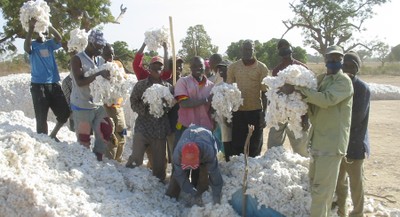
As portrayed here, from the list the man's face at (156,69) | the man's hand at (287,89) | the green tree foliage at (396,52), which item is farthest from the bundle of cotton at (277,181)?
the green tree foliage at (396,52)

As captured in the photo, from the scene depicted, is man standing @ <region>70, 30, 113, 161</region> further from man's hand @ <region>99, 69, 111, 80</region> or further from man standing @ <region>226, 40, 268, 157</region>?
man standing @ <region>226, 40, 268, 157</region>

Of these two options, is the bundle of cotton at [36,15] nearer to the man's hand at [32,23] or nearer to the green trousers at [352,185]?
the man's hand at [32,23]

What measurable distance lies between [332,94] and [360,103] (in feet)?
2.09

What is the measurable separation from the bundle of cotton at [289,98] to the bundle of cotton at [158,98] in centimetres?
122

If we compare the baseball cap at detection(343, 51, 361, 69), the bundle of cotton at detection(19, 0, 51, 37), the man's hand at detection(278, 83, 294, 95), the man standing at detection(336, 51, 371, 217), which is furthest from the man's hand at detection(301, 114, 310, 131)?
the bundle of cotton at detection(19, 0, 51, 37)

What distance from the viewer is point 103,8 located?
60.4ft

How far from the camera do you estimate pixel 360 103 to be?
4.05 m

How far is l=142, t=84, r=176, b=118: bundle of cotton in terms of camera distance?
467 cm

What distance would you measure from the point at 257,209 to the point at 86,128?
6.72 ft

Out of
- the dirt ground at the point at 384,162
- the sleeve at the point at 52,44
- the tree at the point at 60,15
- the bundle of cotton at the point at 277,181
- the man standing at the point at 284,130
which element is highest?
the tree at the point at 60,15

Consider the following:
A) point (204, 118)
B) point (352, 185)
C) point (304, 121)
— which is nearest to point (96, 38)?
point (204, 118)

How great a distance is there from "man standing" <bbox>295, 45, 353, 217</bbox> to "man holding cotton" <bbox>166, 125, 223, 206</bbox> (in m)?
0.96

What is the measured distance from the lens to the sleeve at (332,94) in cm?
357

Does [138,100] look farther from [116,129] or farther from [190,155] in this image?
[190,155]
